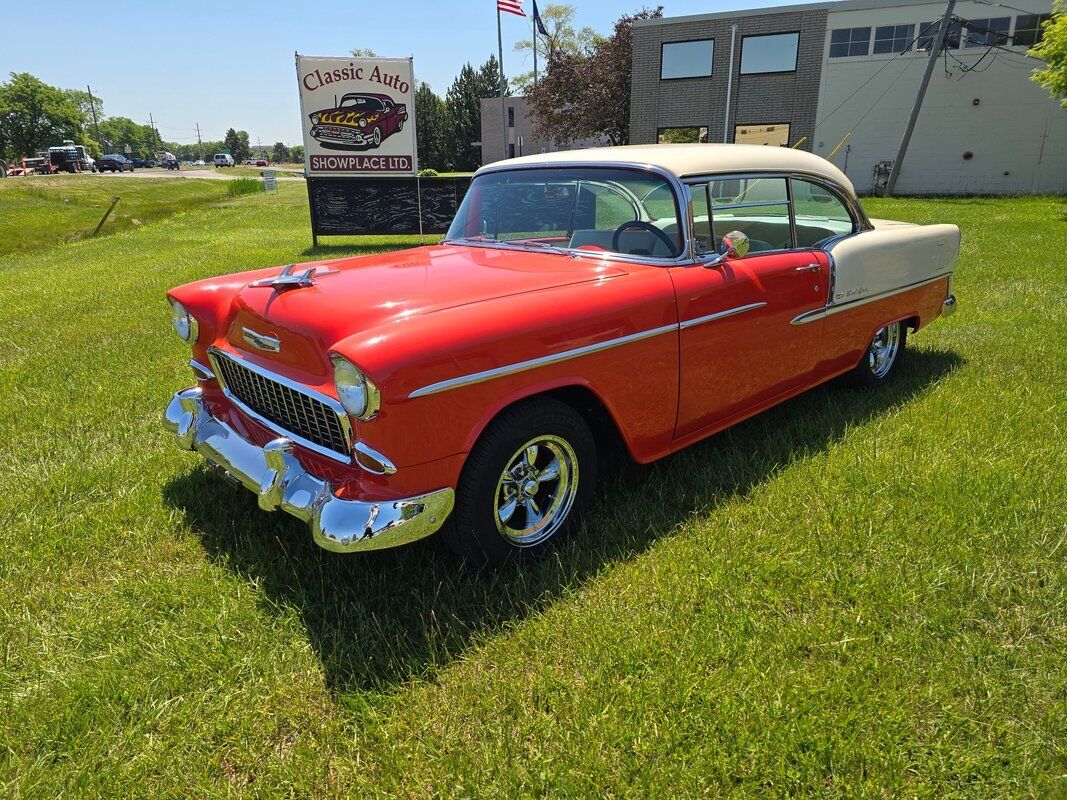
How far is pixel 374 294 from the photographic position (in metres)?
2.59

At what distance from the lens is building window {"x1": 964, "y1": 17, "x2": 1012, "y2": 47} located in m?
19.7

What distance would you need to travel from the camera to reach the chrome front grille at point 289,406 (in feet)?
7.75

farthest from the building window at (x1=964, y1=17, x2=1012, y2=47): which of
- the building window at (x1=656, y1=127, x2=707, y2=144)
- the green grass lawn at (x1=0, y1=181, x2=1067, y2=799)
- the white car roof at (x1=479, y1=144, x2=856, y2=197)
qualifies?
the green grass lawn at (x1=0, y1=181, x2=1067, y2=799)

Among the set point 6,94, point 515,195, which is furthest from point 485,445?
point 6,94

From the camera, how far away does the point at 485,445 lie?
237 centimetres

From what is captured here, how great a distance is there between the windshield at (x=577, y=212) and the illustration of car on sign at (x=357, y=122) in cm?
1046

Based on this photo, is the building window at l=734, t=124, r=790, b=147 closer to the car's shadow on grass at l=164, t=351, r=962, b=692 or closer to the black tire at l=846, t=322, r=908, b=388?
the black tire at l=846, t=322, r=908, b=388

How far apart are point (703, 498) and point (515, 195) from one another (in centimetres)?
184

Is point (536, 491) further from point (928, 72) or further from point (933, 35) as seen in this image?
point (933, 35)

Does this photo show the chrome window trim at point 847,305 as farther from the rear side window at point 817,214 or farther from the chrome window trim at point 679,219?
the chrome window trim at point 679,219

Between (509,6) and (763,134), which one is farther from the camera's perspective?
(763,134)

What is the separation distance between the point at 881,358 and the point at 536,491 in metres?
3.02

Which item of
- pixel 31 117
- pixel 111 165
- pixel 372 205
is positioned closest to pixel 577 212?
pixel 372 205

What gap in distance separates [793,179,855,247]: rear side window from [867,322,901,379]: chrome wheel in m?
0.75
